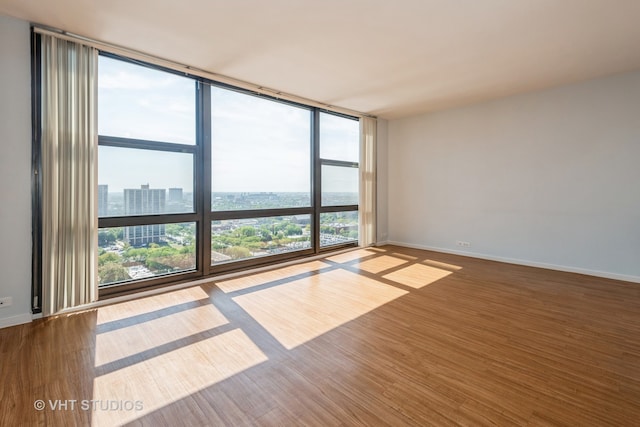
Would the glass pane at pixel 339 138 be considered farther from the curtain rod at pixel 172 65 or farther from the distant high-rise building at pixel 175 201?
the distant high-rise building at pixel 175 201

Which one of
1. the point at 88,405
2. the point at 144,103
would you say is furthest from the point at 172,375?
the point at 144,103

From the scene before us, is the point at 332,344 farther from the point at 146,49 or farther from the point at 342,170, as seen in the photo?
the point at 342,170

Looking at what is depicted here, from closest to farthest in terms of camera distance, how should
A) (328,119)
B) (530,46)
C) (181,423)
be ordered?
(181,423)
(530,46)
(328,119)

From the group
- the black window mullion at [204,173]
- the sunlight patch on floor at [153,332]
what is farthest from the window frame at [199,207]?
the sunlight patch on floor at [153,332]

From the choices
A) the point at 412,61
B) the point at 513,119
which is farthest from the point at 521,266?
the point at 412,61

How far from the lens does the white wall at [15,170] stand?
261cm

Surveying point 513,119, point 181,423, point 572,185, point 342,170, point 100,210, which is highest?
point 513,119

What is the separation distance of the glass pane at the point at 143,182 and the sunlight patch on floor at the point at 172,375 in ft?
6.26

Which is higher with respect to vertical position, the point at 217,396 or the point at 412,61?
the point at 412,61

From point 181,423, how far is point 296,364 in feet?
2.65

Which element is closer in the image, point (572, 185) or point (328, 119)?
point (572, 185)

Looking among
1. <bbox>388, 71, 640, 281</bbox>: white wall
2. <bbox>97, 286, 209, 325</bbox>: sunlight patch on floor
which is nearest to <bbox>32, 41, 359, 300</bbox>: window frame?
<bbox>97, 286, 209, 325</bbox>: sunlight patch on floor

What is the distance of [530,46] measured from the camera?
3189mm

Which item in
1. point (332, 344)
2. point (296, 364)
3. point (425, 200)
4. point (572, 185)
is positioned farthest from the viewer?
point (425, 200)
